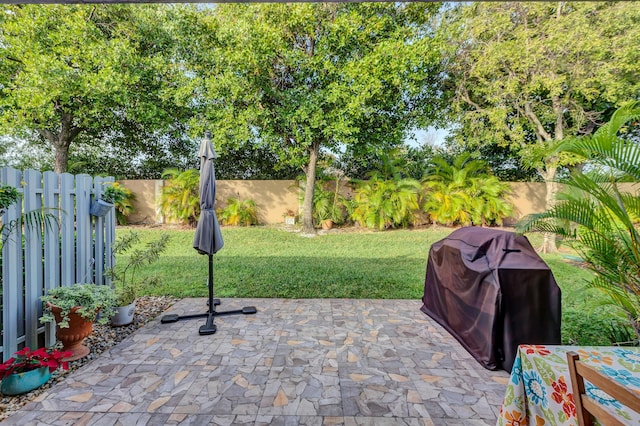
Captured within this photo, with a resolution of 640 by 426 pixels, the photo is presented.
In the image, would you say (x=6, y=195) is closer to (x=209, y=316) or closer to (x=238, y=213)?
(x=209, y=316)

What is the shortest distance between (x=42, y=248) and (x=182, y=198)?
23.3 feet

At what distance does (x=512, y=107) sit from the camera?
786cm

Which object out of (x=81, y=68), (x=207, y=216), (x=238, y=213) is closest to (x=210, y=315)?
(x=207, y=216)

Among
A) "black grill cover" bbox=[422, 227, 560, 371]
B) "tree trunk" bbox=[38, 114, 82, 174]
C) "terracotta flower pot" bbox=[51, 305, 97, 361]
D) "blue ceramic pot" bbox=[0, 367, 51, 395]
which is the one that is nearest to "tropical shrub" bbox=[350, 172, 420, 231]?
"black grill cover" bbox=[422, 227, 560, 371]

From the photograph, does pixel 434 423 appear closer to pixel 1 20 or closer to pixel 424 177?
pixel 424 177

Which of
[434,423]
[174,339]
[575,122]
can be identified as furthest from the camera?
[575,122]

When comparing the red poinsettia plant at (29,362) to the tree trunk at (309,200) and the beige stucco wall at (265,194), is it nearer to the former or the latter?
the tree trunk at (309,200)

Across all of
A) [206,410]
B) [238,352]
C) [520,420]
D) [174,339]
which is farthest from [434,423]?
[174,339]

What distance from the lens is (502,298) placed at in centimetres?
252

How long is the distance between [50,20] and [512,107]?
11.9m

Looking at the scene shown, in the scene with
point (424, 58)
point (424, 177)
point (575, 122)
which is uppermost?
point (424, 58)

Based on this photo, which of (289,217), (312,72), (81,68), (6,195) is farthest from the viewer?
(289,217)

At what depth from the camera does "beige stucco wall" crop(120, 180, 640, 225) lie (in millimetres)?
10352

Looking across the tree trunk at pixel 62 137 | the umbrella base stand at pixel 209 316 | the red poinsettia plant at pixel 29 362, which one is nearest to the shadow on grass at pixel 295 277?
the umbrella base stand at pixel 209 316
